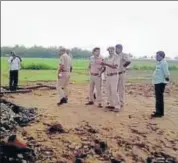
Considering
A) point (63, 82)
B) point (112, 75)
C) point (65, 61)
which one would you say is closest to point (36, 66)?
point (63, 82)

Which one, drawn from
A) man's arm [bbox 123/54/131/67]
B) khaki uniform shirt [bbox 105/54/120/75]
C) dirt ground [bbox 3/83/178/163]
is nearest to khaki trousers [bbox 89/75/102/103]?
dirt ground [bbox 3/83/178/163]

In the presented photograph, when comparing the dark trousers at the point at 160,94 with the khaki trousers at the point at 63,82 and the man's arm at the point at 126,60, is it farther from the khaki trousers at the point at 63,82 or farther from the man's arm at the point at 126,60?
the khaki trousers at the point at 63,82

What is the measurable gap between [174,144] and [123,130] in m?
1.28

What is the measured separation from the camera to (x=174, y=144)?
444 inches

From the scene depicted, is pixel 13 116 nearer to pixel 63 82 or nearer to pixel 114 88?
pixel 63 82

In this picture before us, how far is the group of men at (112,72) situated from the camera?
13297 millimetres

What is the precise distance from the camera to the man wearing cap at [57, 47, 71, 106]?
46.3 feet

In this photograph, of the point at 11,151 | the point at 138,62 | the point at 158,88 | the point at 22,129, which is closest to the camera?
the point at 11,151

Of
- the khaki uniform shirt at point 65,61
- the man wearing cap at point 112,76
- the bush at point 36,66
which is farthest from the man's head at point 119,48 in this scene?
the bush at point 36,66

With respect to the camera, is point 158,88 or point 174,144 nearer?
point 174,144

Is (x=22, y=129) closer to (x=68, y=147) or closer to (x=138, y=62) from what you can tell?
(x=68, y=147)

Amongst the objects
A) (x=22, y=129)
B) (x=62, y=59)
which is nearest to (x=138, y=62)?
(x=62, y=59)

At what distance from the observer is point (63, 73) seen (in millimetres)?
14297

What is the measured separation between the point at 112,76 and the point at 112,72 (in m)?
0.11
